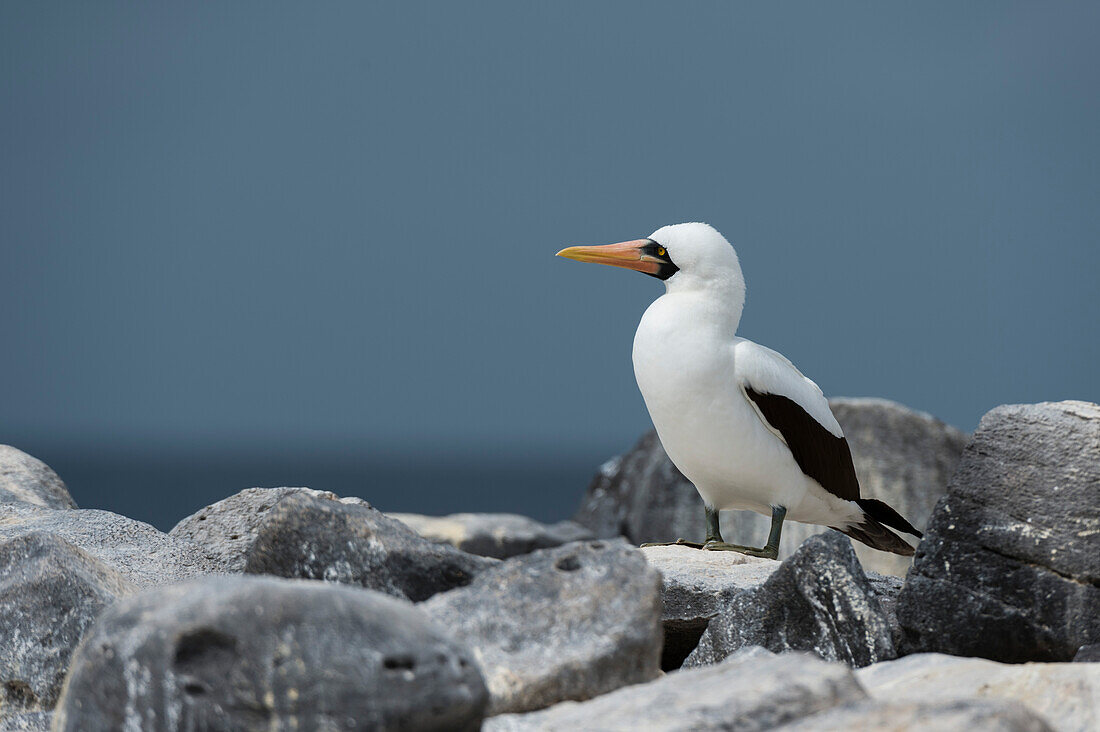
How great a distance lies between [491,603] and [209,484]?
143ft

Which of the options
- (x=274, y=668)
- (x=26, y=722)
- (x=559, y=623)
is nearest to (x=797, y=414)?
(x=559, y=623)

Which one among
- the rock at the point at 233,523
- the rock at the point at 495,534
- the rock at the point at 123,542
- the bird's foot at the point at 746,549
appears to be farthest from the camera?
the rock at the point at 495,534

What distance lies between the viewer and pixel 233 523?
17.2 feet

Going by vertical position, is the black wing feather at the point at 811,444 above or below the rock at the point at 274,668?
above

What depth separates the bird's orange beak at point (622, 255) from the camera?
18.8ft

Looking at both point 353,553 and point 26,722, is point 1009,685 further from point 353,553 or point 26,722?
point 26,722

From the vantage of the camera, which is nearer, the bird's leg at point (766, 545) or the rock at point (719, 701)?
the rock at point (719, 701)

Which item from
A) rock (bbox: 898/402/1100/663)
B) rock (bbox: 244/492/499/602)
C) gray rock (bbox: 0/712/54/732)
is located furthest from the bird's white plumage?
gray rock (bbox: 0/712/54/732)

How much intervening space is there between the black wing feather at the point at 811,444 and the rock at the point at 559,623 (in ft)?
7.83

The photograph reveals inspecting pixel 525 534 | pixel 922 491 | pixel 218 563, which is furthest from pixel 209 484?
pixel 218 563

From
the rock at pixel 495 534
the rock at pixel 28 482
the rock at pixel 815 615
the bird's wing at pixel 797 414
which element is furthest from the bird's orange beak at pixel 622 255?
the rock at pixel 495 534

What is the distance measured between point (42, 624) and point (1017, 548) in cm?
338

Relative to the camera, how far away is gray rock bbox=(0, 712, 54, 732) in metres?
3.79

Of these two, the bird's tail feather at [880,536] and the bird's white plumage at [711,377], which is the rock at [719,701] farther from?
the bird's tail feather at [880,536]
